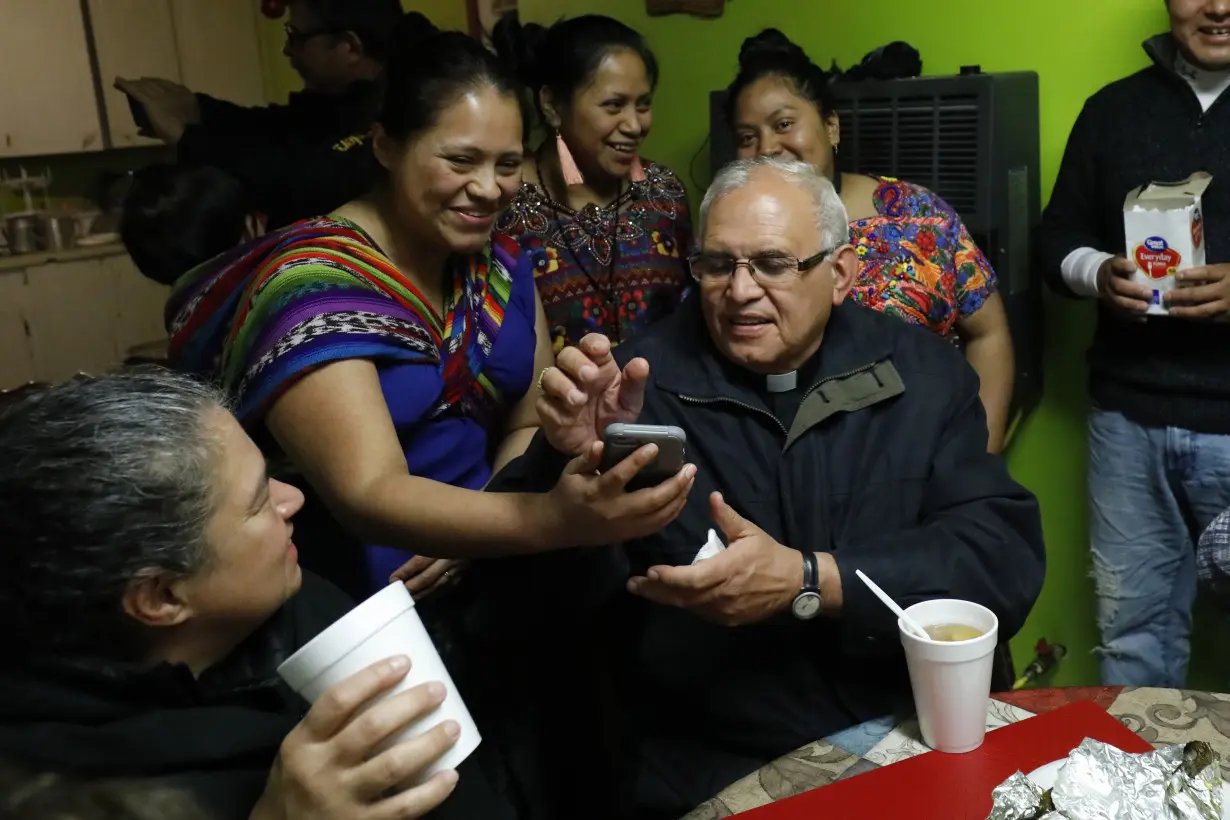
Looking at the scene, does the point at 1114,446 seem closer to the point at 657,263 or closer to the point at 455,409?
the point at 657,263

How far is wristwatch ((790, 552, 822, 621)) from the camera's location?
1321 millimetres

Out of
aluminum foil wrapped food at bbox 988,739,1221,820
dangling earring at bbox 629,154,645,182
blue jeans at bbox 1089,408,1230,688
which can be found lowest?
blue jeans at bbox 1089,408,1230,688

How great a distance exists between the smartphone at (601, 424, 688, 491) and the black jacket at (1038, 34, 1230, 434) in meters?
1.37

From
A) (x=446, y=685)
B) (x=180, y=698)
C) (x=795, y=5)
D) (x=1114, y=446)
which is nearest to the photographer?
(x=446, y=685)

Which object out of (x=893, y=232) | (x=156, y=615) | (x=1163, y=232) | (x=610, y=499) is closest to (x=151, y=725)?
(x=156, y=615)

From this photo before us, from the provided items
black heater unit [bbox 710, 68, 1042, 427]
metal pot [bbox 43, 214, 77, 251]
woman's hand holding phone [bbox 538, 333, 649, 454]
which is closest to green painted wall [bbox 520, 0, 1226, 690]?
black heater unit [bbox 710, 68, 1042, 427]

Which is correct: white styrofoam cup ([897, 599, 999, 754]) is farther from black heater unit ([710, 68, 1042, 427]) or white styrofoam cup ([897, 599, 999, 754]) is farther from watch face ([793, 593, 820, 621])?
black heater unit ([710, 68, 1042, 427])

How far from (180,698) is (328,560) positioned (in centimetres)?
64

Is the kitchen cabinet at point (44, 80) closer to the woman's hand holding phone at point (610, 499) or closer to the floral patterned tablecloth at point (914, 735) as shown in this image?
the woman's hand holding phone at point (610, 499)

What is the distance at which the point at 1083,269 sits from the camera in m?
2.11

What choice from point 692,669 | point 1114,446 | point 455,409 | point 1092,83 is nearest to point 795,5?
point 1092,83

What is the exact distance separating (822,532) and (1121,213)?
116 cm

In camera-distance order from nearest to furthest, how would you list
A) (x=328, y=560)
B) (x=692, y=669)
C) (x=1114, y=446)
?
1. (x=692, y=669)
2. (x=328, y=560)
3. (x=1114, y=446)

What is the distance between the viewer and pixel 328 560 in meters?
1.64
